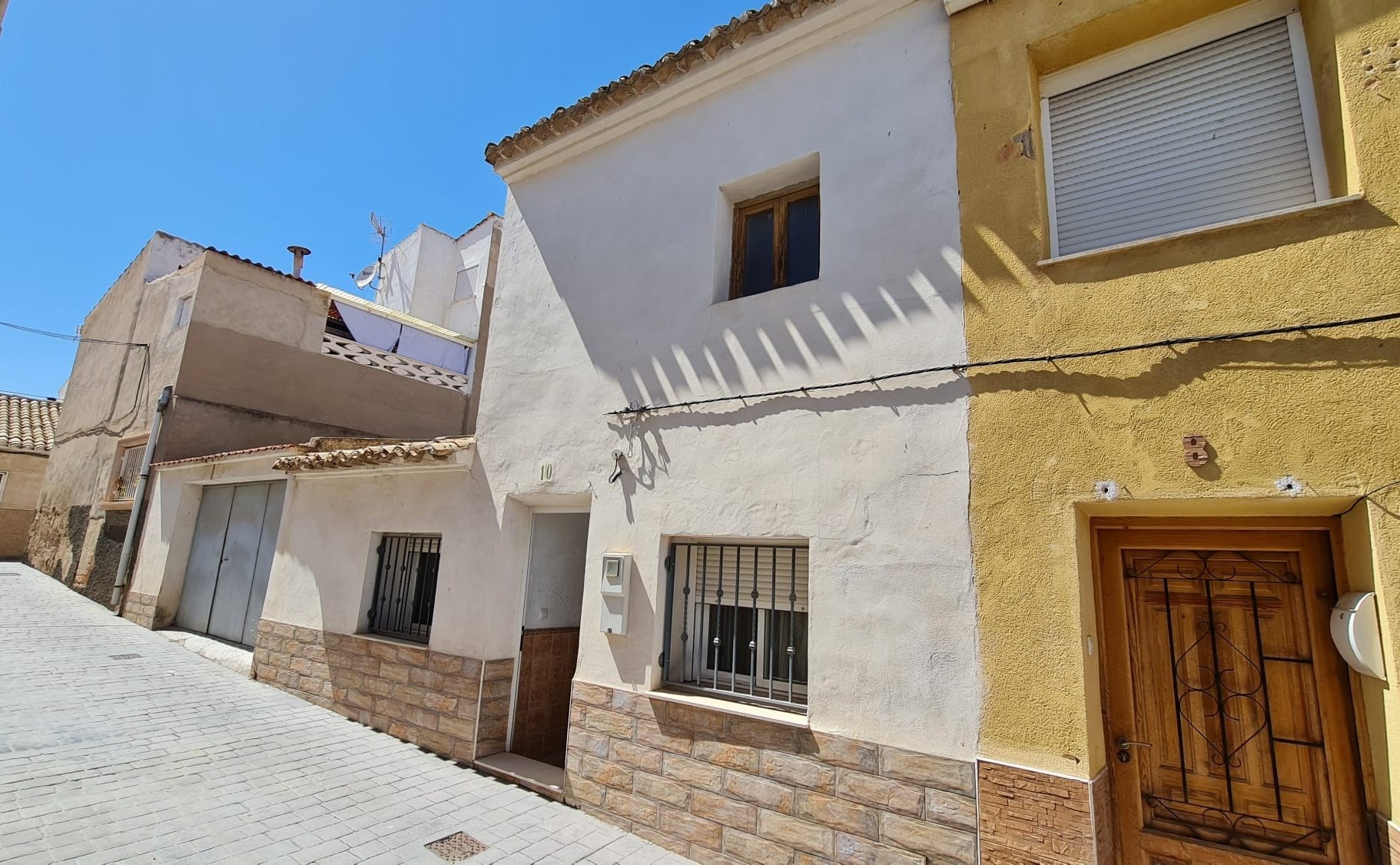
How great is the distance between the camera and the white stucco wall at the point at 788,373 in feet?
13.6

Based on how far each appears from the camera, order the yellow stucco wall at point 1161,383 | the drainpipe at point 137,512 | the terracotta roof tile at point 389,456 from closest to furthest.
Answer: the yellow stucco wall at point 1161,383 < the terracotta roof tile at point 389,456 < the drainpipe at point 137,512

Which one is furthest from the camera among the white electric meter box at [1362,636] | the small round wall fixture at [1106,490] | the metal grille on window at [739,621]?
the metal grille on window at [739,621]

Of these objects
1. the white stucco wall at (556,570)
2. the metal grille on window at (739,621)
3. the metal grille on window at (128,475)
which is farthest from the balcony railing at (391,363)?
the metal grille on window at (739,621)

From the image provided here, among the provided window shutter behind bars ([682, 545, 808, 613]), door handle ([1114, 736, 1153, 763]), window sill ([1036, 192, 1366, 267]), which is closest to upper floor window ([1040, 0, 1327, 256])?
window sill ([1036, 192, 1366, 267])

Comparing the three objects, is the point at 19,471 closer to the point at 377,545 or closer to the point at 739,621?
the point at 377,545

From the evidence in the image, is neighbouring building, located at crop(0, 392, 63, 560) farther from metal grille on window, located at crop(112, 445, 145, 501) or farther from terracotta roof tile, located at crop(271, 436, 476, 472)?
terracotta roof tile, located at crop(271, 436, 476, 472)

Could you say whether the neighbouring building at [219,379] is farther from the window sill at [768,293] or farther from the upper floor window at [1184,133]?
the upper floor window at [1184,133]

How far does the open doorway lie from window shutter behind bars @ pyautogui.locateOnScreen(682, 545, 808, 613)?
1632 millimetres

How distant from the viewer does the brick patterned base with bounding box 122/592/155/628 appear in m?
11.3

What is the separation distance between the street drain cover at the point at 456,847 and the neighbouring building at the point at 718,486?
3.01 ft

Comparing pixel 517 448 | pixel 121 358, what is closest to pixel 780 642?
pixel 517 448

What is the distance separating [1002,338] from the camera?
4098 millimetres

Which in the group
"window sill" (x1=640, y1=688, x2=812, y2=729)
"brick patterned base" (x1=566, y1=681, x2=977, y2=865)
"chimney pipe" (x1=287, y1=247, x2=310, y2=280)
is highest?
"chimney pipe" (x1=287, y1=247, x2=310, y2=280)

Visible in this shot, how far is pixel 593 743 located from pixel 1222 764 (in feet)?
14.0
